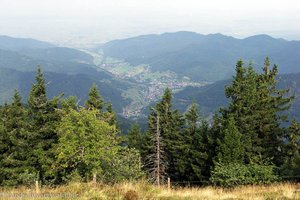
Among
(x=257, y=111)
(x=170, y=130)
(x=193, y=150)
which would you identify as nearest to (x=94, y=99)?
(x=170, y=130)

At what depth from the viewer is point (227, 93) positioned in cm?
4238

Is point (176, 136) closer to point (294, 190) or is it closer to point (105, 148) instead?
point (105, 148)

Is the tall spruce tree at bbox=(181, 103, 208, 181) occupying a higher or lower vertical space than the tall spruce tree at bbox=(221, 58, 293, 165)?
lower

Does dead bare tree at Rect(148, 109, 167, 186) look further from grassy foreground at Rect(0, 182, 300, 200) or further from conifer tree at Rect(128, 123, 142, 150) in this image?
grassy foreground at Rect(0, 182, 300, 200)

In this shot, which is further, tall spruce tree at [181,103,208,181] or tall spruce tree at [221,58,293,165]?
tall spruce tree at [181,103,208,181]

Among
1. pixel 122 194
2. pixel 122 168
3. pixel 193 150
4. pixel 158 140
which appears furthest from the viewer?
pixel 193 150

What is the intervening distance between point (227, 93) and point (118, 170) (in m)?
22.3

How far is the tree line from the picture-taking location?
25.3m

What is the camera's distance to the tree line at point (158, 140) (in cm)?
2531

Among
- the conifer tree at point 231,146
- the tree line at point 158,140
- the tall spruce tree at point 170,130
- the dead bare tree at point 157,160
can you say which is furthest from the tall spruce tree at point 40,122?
the conifer tree at point 231,146

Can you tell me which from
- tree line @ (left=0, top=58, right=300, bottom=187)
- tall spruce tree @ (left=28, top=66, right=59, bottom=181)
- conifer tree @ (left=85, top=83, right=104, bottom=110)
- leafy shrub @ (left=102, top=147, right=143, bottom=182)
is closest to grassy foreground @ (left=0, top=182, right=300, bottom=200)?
tree line @ (left=0, top=58, right=300, bottom=187)

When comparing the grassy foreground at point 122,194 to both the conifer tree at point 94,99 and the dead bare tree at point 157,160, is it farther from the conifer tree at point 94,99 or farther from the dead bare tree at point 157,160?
the conifer tree at point 94,99

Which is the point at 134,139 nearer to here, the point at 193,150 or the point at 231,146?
the point at 193,150

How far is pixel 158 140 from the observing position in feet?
133
